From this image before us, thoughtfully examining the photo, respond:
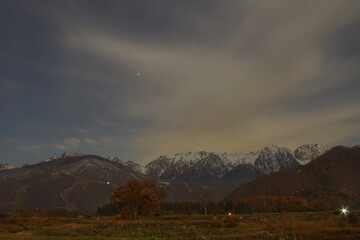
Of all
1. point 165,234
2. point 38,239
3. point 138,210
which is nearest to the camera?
point 38,239

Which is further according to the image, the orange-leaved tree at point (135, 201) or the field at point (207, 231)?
the orange-leaved tree at point (135, 201)

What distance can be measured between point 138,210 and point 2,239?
9633cm

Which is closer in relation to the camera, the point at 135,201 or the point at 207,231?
the point at 207,231

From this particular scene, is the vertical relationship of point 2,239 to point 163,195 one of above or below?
below

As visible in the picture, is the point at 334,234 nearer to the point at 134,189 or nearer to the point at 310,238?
the point at 310,238

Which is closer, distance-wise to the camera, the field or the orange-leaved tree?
the field

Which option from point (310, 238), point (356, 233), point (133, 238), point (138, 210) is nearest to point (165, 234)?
point (133, 238)

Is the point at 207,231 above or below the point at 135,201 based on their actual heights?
below

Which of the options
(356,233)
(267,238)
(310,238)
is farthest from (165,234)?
(356,233)

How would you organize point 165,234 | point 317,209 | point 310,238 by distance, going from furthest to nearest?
point 317,209 → point 165,234 → point 310,238

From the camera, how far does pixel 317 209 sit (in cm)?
18700

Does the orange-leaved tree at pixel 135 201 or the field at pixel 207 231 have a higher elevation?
the orange-leaved tree at pixel 135 201

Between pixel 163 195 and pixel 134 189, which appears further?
pixel 163 195

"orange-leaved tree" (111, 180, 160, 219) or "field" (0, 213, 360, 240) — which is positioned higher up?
"orange-leaved tree" (111, 180, 160, 219)
